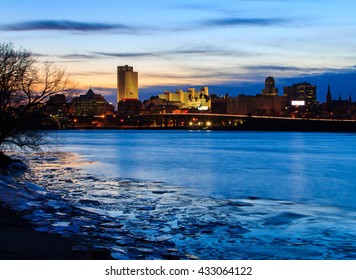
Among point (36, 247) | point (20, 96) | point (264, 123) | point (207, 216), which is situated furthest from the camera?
point (264, 123)

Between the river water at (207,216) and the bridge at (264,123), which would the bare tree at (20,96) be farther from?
Result: the bridge at (264,123)

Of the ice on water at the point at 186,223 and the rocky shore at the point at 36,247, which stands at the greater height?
the rocky shore at the point at 36,247

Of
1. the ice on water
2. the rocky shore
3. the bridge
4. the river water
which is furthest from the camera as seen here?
the bridge

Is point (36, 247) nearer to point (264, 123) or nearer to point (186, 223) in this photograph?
point (186, 223)

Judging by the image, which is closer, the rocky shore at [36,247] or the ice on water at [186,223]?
the rocky shore at [36,247]

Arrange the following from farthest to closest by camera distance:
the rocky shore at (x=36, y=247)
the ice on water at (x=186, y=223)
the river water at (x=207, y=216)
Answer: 1. the river water at (x=207, y=216)
2. the ice on water at (x=186, y=223)
3. the rocky shore at (x=36, y=247)

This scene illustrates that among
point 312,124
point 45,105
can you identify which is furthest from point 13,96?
point 312,124

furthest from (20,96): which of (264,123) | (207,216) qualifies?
(264,123)

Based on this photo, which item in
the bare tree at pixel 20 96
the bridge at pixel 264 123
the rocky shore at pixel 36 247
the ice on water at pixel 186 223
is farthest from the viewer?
the bridge at pixel 264 123

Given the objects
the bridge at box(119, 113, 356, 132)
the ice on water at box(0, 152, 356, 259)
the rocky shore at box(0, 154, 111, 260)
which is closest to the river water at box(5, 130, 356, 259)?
the ice on water at box(0, 152, 356, 259)

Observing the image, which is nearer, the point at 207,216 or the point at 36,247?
the point at 36,247

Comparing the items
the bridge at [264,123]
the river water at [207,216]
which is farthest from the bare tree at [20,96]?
the bridge at [264,123]

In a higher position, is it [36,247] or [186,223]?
[36,247]

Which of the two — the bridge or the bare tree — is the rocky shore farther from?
the bridge
